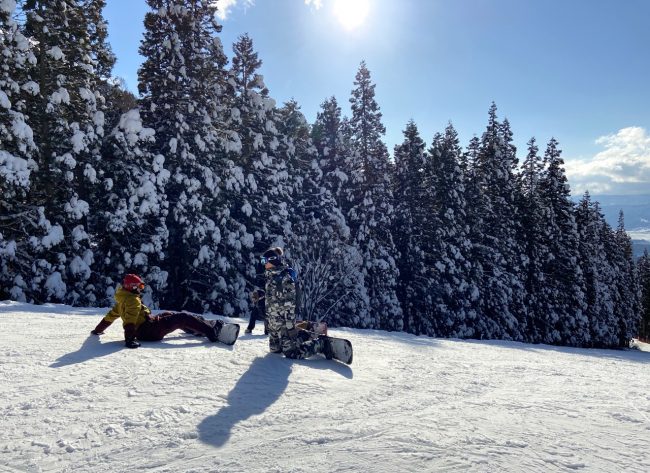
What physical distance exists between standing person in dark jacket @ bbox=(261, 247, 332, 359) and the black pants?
1.38m

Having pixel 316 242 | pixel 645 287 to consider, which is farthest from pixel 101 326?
pixel 645 287

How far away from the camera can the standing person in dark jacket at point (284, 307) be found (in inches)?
250

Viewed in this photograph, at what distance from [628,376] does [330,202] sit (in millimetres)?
17349

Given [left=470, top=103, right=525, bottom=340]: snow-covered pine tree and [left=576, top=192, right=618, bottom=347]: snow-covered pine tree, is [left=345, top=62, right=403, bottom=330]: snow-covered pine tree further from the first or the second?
[left=576, top=192, right=618, bottom=347]: snow-covered pine tree

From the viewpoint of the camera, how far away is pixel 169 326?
6.96 metres

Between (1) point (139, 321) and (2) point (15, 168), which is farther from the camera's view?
(2) point (15, 168)

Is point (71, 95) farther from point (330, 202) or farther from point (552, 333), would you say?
point (552, 333)

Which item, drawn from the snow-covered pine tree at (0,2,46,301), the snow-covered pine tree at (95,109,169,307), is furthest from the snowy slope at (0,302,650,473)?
the snow-covered pine tree at (95,109,169,307)

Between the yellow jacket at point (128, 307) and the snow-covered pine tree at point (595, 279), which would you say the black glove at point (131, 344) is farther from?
the snow-covered pine tree at point (595, 279)

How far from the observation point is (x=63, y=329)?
7.34m

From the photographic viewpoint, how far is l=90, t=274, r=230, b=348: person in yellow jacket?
252 inches

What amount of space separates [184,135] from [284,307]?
1403cm

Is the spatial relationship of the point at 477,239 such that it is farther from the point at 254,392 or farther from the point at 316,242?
the point at 254,392

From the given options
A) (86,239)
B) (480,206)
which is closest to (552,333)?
(480,206)
